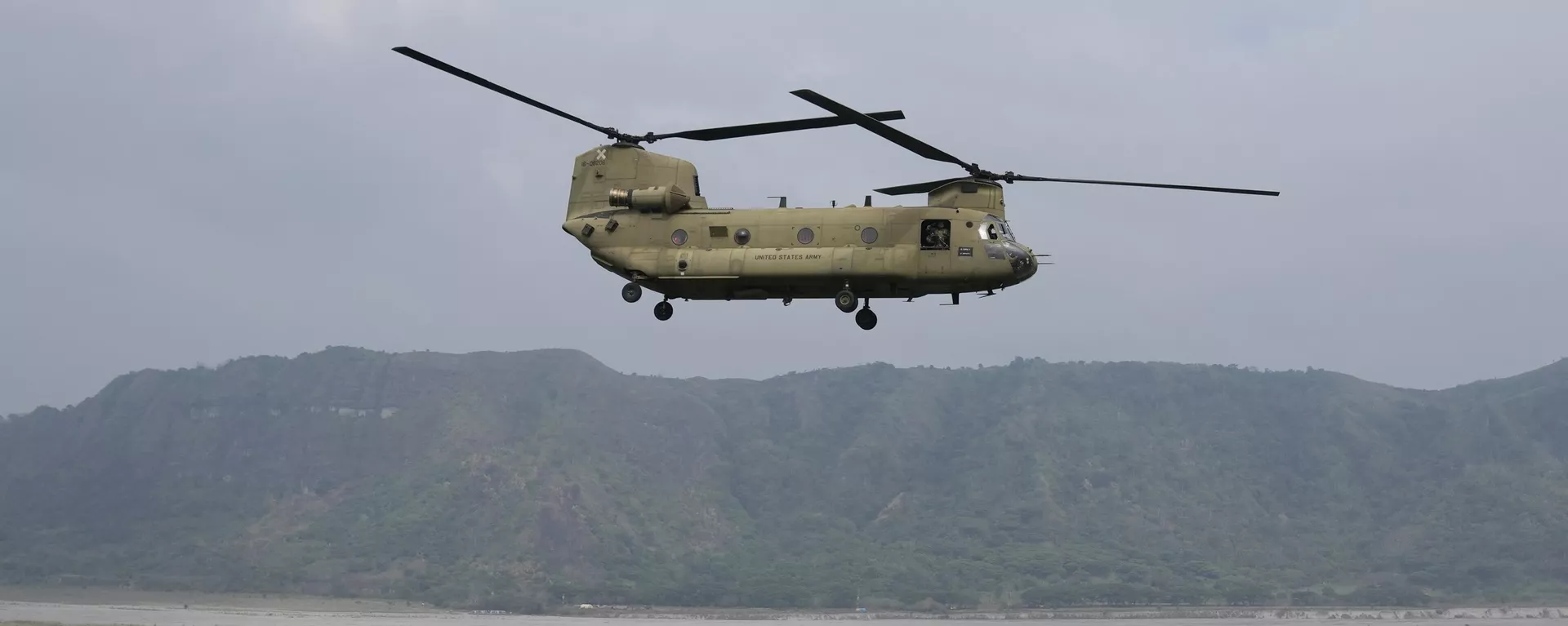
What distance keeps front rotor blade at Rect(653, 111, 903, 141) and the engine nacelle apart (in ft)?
5.81

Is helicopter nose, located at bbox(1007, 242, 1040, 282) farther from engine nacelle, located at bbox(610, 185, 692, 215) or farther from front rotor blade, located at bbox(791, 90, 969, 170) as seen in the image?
engine nacelle, located at bbox(610, 185, 692, 215)

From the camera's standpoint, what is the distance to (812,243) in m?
42.9

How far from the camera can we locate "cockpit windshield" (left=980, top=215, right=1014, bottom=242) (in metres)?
42.4

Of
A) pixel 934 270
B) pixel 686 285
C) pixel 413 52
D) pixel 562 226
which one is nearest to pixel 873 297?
pixel 934 270

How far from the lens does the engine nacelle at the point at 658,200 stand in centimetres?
4494

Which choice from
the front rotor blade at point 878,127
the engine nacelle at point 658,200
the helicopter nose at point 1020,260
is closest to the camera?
the front rotor blade at point 878,127

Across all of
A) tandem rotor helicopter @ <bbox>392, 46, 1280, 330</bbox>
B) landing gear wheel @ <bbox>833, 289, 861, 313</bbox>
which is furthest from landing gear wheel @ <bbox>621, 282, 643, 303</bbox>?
landing gear wheel @ <bbox>833, 289, 861, 313</bbox>

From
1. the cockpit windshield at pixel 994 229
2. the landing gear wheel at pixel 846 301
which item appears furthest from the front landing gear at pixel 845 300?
the cockpit windshield at pixel 994 229

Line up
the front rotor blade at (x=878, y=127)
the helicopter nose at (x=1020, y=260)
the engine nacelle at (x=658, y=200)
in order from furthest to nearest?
1. the engine nacelle at (x=658, y=200)
2. the helicopter nose at (x=1020, y=260)
3. the front rotor blade at (x=878, y=127)

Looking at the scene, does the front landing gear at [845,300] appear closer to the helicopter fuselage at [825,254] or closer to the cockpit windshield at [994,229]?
the helicopter fuselage at [825,254]

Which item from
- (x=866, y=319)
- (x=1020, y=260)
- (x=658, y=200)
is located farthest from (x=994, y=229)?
(x=658, y=200)

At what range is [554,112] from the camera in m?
43.8

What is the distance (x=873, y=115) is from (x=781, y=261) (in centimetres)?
508

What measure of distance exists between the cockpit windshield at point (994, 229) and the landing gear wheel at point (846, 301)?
12.8 ft
